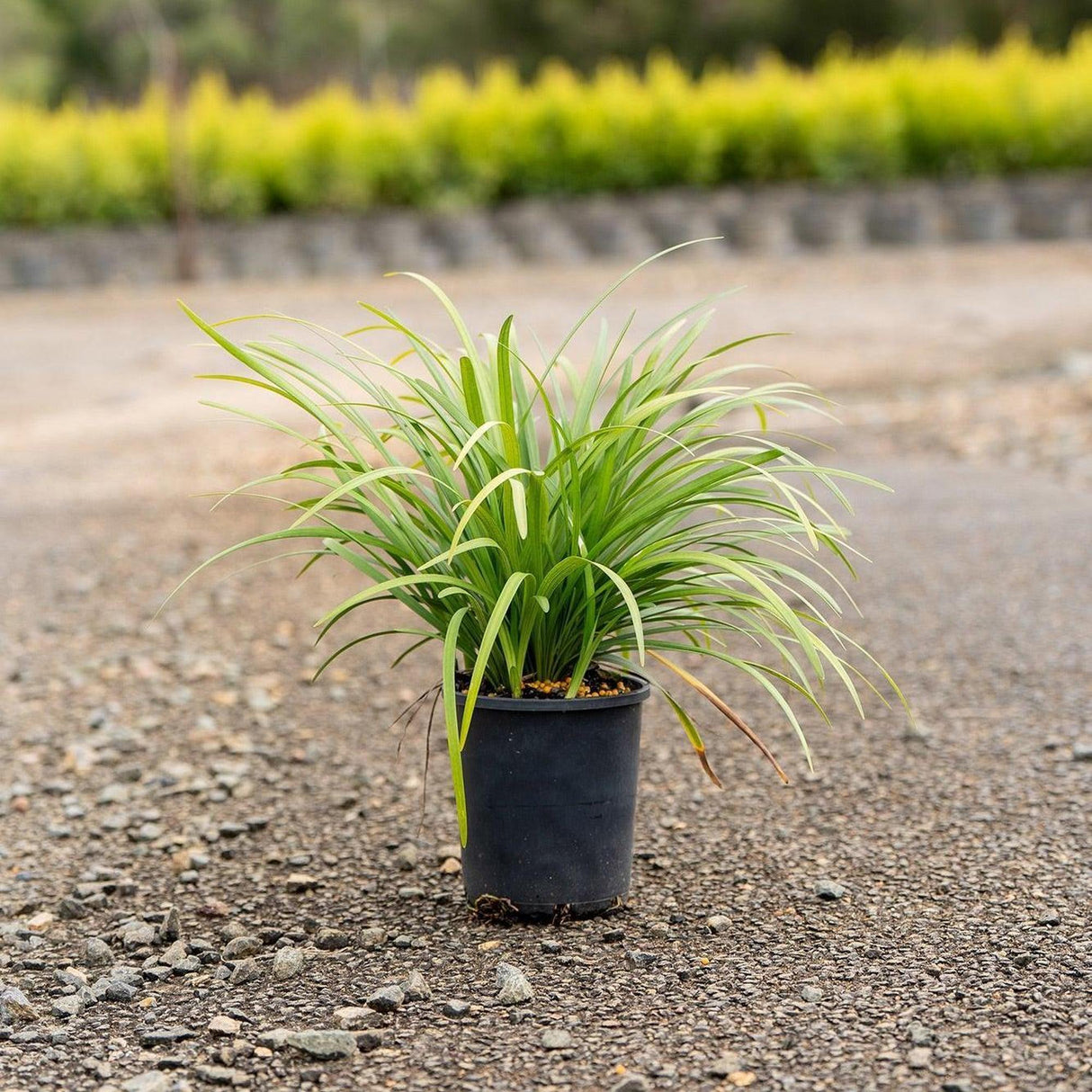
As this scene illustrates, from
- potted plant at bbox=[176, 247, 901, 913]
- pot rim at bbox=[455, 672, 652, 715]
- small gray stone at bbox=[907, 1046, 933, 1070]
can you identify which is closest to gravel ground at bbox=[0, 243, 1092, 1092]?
small gray stone at bbox=[907, 1046, 933, 1070]

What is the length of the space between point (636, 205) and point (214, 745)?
9.32 meters

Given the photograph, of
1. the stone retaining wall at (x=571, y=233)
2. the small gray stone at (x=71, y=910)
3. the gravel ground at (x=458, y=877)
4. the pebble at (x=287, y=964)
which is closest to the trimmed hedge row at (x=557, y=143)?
the stone retaining wall at (x=571, y=233)

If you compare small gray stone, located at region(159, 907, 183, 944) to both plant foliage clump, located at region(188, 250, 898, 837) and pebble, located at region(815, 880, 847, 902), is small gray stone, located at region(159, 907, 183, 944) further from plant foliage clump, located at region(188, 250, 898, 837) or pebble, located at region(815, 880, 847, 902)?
pebble, located at region(815, 880, 847, 902)

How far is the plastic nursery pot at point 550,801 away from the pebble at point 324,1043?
38 centimetres

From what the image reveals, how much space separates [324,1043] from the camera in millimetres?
1608

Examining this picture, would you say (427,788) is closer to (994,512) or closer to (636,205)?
(994,512)

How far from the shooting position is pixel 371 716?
2949mm

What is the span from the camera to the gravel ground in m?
1.60

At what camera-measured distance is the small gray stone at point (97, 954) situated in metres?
1.90

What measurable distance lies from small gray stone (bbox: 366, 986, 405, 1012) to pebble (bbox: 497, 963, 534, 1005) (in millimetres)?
128

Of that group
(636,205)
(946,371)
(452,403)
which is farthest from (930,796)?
(636,205)

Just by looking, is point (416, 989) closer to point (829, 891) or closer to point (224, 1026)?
point (224, 1026)

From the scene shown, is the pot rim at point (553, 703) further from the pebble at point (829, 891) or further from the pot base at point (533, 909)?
the pebble at point (829, 891)

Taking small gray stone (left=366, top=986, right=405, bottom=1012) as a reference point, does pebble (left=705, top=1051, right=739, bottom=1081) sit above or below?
above
